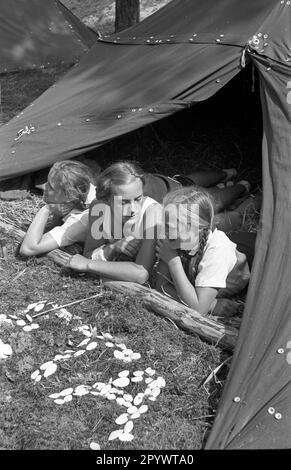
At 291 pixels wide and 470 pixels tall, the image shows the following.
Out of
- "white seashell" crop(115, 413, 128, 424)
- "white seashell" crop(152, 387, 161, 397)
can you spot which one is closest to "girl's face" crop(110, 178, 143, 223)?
"white seashell" crop(152, 387, 161, 397)

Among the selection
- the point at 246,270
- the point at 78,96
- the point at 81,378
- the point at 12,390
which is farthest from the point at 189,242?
the point at 78,96

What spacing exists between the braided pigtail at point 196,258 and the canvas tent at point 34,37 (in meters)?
5.36

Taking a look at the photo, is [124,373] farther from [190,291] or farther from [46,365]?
[190,291]

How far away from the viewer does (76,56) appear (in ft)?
27.0

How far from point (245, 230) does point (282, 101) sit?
91cm

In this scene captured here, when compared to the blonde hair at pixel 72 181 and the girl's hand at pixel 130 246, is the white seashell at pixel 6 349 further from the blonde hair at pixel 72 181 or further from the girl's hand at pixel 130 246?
the blonde hair at pixel 72 181

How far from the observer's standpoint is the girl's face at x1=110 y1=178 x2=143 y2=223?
11.7 feet

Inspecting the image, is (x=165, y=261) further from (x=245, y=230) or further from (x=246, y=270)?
(x=245, y=230)

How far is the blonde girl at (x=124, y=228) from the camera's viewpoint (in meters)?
3.57

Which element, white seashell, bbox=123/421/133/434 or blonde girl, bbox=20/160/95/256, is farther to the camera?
blonde girl, bbox=20/160/95/256

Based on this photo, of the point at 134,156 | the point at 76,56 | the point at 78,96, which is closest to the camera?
the point at 78,96

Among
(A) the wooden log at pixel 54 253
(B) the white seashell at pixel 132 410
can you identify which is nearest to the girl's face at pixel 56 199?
(A) the wooden log at pixel 54 253

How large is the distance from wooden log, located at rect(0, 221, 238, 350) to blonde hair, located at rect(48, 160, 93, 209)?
653 millimetres

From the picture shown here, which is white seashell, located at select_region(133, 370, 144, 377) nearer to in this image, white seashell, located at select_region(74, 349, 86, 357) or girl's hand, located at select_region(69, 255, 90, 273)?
white seashell, located at select_region(74, 349, 86, 357)
